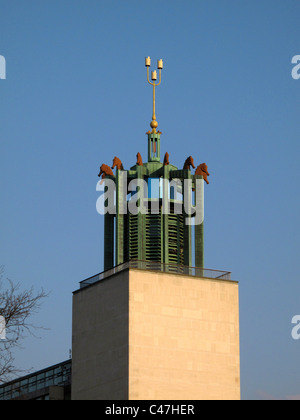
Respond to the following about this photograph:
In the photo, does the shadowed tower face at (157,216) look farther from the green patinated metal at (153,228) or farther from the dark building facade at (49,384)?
the dark building facade at (49,384)

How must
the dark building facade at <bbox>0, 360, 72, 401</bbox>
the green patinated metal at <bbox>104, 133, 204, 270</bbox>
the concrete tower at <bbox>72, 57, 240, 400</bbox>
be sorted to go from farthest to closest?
the dark building facade at <bbox>0, 360, 72, 401</bbox> < the green patinated metal at <bbox>104, 133, 204, 270</bbox> < the concrete tower at <bbox>72, 57, 240, 400</bbox>

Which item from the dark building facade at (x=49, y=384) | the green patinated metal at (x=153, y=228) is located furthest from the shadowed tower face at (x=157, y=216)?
the dark building facade at (x=49, y=384)

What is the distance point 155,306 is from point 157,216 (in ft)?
25.6

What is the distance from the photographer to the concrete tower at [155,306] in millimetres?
69250

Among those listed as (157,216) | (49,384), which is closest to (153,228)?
(157,216)

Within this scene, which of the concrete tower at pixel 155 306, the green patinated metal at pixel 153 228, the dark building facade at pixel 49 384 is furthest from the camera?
the dark building facade at pixel 49 384

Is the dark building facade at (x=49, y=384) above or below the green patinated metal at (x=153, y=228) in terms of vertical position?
below

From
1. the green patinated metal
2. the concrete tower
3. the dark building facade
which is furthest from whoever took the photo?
the dark building facade

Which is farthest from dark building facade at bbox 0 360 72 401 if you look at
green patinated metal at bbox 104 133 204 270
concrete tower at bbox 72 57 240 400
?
green patinated metal at bbox 104 133 204 270

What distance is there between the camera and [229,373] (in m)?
71.6

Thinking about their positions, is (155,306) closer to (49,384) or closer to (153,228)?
(153,228)

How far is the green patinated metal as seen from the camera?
75.4 m

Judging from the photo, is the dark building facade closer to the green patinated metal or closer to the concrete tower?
the concrete tower

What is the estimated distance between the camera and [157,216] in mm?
76250
